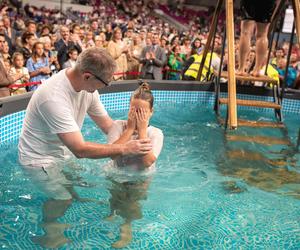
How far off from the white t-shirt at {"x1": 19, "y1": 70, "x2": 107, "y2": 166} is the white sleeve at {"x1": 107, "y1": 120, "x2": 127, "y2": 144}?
0.13 m

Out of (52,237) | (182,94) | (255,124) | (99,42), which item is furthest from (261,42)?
(52,237)

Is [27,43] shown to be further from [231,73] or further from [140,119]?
[140,119]

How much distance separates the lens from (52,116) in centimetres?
240

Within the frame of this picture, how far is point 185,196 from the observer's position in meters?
3.30

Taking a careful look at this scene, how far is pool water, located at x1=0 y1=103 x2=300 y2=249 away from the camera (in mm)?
2730

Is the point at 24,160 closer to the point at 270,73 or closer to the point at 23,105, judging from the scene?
the point at 23,105

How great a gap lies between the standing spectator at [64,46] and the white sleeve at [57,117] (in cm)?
455

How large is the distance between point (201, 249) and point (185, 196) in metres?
0.67

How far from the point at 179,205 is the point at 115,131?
0.85 meters

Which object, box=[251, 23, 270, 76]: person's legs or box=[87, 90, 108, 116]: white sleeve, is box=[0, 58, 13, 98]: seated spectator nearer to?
box=[87, 90, 108, 116]: white sleeve

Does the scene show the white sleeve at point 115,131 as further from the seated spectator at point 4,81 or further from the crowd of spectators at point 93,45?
the crowd of spectators at point 93,45

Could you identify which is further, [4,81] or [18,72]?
[18,72]

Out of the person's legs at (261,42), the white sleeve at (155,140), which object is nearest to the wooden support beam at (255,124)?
the person's legs at (261,42)

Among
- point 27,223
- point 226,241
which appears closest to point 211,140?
point 226,241
